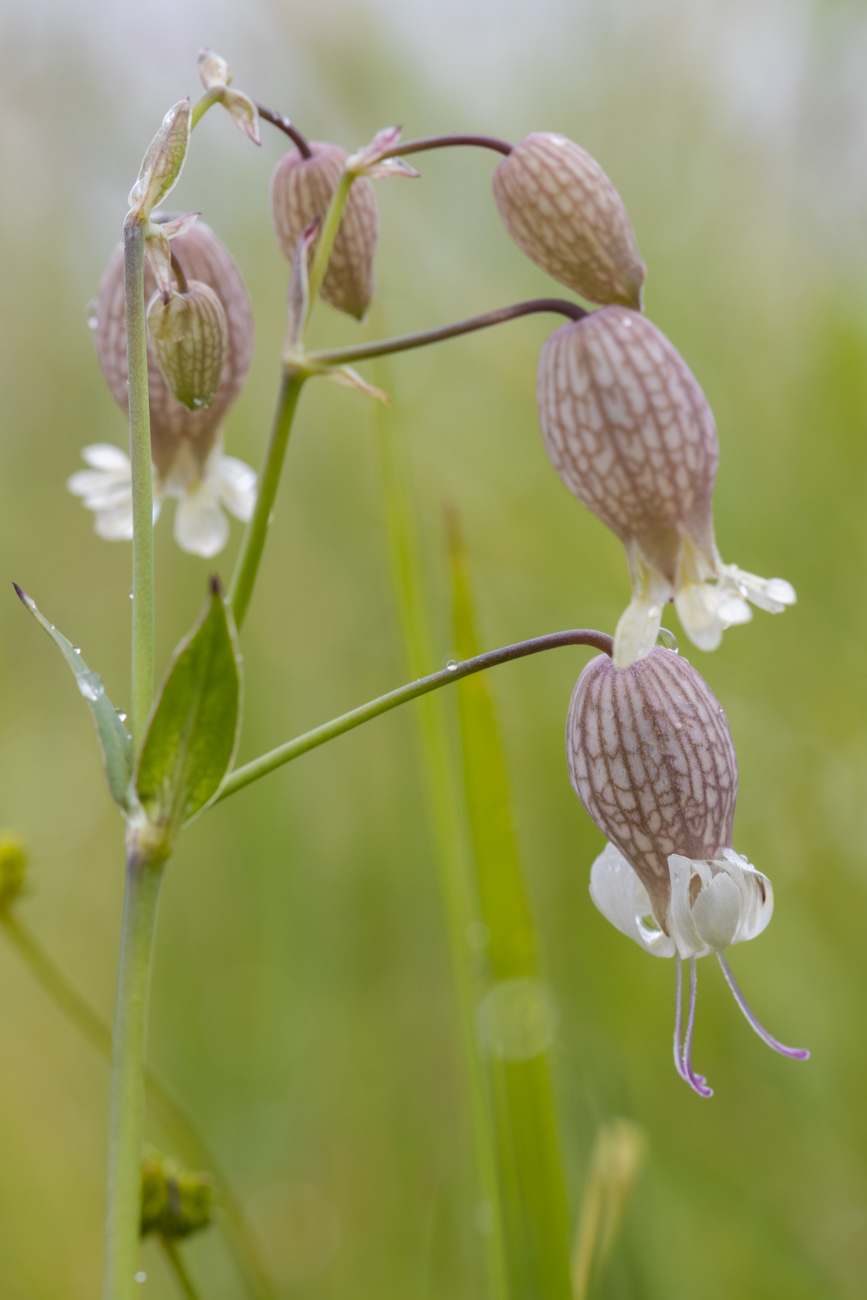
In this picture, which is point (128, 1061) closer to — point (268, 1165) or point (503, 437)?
point (268, 1165)

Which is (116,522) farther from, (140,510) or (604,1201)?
(604,1201)

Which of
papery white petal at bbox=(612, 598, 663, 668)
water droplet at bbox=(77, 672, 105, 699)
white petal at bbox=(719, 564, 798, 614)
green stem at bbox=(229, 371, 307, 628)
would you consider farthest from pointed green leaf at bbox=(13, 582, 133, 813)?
white petal at bbox=(719, 564, 798, 614)

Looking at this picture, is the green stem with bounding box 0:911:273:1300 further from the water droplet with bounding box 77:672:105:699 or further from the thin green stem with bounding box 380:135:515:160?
the thin green stem with bounding box 380:135:515:160

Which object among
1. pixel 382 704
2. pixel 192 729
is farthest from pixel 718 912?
pixel 192 729

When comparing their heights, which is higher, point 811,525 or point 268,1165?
point 811,525

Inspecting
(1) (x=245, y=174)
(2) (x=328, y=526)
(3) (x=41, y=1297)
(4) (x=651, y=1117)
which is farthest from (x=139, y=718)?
(1) (x=245, y=174)

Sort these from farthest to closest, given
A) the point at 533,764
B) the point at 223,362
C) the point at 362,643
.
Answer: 1. the point at 362,643
2. the point at 533,764
3. the point at 223,362
